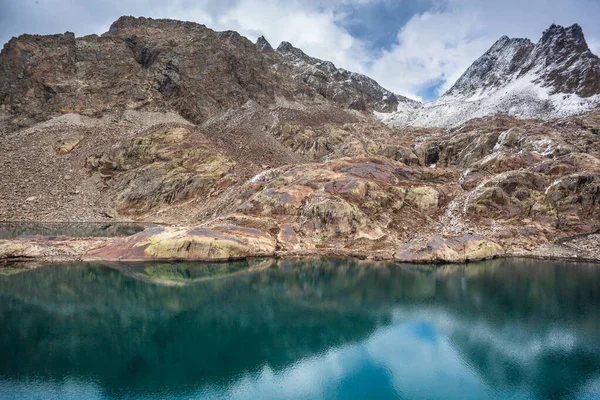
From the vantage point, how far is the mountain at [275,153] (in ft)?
139

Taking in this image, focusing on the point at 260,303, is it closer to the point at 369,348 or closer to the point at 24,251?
the point at 369,348

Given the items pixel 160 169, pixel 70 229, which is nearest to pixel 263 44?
pixel 160 169

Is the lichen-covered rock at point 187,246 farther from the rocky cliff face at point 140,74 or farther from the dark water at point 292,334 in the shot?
the rocky cliff face at point 140,74

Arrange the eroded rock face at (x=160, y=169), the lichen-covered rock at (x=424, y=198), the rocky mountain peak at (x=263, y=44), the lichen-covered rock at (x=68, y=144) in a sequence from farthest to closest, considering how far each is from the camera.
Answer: the rocky mountain peak at (x=263, y=44), the lichen-covered rock at (x=68, y=144), the eroded rock face at (x=160, y=169), the lichen-covered rock at (x=424, y=198)

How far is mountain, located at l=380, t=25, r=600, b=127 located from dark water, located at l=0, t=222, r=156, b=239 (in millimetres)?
89506

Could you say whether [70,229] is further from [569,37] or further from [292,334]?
[569,37]

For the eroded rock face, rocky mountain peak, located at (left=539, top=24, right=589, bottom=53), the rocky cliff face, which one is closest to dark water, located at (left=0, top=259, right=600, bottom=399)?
the eroded rock face

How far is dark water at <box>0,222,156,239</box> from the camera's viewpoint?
152 ft

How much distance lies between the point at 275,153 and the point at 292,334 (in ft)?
208

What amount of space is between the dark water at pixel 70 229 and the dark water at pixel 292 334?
656 inches

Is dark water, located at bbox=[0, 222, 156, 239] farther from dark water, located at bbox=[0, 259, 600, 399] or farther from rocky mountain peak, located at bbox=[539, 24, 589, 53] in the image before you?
rocky mountain peak, located at bbox=[539, 24, 589, 53]

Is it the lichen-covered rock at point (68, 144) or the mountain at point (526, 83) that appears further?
the mountain at point (526, 83)

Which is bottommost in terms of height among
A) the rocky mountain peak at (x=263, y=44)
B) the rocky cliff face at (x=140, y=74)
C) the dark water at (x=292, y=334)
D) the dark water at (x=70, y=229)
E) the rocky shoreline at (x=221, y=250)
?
the dark water at (x=292, y=334)

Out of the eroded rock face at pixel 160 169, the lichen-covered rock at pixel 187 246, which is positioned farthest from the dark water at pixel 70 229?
the lichen-covered rock at pixel 187 246
